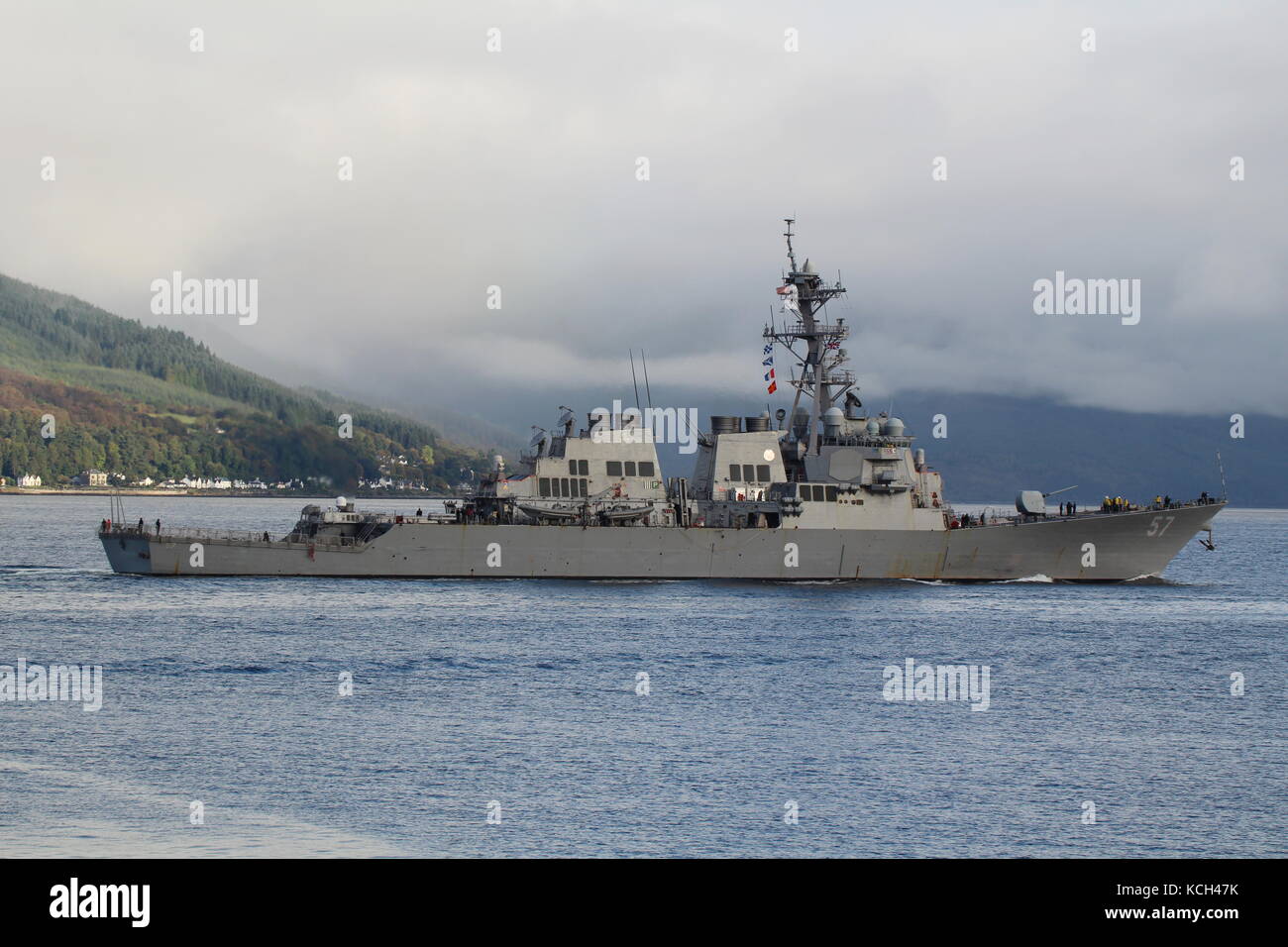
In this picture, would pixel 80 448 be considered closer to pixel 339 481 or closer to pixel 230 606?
pixel 339 481

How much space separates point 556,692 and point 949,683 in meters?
9.10

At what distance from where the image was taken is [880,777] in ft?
69.6

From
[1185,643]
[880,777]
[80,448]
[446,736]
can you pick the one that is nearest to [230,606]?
[446,736]

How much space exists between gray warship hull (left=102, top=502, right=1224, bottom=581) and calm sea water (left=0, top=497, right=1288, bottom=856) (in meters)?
3.12

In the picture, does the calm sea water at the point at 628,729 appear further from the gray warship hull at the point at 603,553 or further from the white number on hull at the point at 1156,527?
the white number on hull at the point at 1156,527

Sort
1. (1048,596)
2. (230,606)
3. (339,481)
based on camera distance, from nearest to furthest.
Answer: (230,606) < (1048,596) < (339,481)

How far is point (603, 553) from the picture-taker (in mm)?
48125

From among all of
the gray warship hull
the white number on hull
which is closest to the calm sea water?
the gray warship hull

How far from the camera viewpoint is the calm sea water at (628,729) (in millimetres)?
18062

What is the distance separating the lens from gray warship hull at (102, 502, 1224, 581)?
4794cm

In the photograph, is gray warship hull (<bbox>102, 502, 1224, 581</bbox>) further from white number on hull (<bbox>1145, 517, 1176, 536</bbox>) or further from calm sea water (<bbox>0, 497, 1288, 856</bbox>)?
calm sea water (<bbox>0, 497, 1288, 856</bbox>)

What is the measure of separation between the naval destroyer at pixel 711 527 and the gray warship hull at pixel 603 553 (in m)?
0.05
